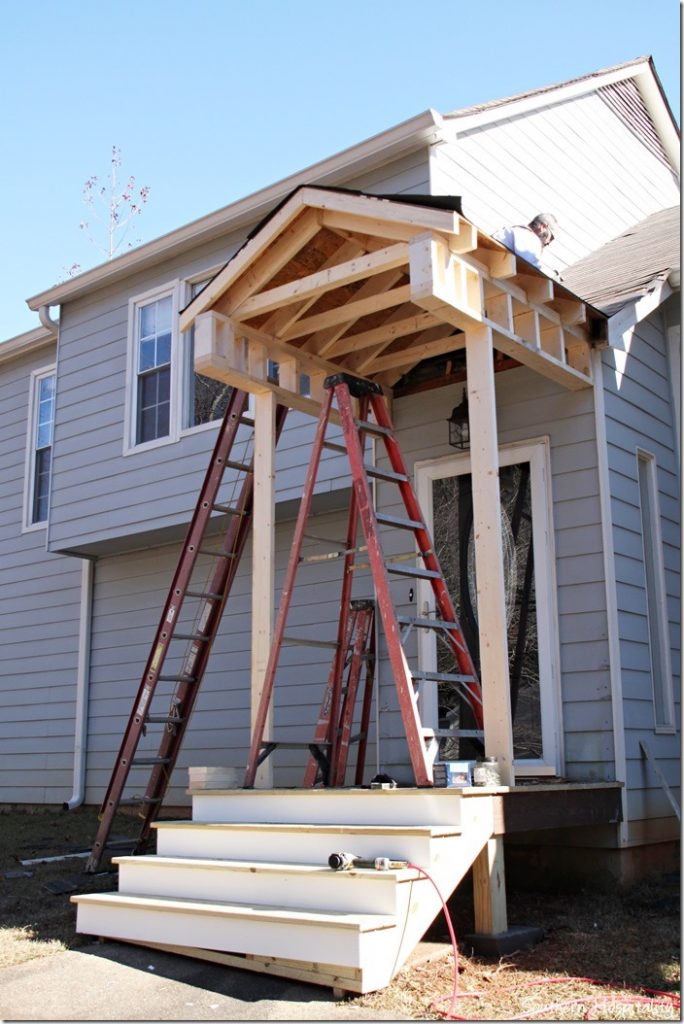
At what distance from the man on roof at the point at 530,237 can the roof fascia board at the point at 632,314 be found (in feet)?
1.91

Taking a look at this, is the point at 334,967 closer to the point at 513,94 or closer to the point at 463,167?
the point at 463,167

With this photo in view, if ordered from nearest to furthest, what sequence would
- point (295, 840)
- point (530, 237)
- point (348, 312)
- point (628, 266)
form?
point (295, 840)
point (348, 312)
point (530, 237)
point (628, 266)

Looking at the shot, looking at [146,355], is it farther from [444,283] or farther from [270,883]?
[270,883]

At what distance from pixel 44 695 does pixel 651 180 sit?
8.58 metres

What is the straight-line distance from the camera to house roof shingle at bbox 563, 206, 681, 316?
21.7 feet

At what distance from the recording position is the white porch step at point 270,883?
370cm

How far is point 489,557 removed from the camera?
4844mm

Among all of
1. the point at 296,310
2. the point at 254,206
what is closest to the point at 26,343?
the point at 254,206

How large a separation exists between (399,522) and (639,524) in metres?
1.96

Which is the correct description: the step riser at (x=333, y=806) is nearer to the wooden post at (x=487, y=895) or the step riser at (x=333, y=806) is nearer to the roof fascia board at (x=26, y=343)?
the wooden post at (x=487, y=895)

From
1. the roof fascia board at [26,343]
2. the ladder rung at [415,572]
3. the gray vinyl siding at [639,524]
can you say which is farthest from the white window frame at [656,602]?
the roof fascia board at [26,343]

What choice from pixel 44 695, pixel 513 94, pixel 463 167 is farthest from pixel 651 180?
pixel 44 695

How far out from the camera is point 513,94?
809 centimetres

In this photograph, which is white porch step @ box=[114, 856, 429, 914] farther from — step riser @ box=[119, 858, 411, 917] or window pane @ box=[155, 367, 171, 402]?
window pane @ box=[155, 367, 171, 402]
